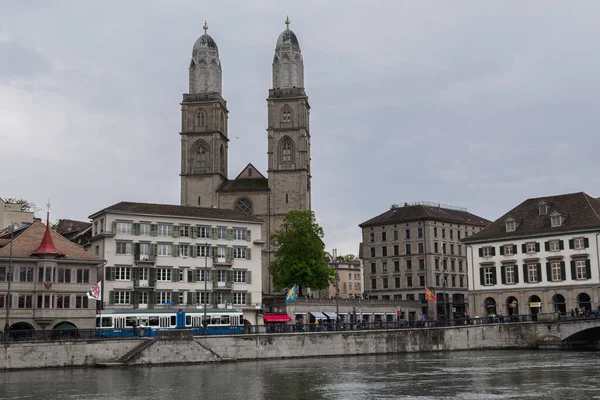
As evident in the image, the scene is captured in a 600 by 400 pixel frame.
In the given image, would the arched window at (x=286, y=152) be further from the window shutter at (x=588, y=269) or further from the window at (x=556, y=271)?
the window shutter at (x=588, y=269)

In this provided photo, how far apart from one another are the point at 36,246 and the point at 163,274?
16.0 m

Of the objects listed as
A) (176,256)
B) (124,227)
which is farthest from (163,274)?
(124,227)

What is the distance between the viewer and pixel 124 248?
8538 cm

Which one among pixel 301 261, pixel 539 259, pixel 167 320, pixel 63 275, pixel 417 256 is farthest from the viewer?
pixel 417 256

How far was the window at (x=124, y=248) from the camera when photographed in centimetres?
8506

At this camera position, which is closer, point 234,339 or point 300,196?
Answer: point 234,339

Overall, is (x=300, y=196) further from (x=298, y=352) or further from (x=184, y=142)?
(x=298, y=352)

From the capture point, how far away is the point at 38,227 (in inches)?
3044

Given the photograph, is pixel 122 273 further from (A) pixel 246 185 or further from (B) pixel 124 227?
(A) pixel 246 185

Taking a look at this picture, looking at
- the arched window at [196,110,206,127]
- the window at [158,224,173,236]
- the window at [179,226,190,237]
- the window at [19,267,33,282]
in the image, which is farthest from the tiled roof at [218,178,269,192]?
the window at [19,267,33,282]

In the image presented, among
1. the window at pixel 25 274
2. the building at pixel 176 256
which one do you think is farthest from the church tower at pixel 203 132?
the window at pixel 25 274

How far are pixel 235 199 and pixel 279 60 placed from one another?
23593 mm

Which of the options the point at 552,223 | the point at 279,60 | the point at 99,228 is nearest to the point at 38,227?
the point at 99,228

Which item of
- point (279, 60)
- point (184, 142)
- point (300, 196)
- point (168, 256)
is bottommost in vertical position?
point (168, 256)
